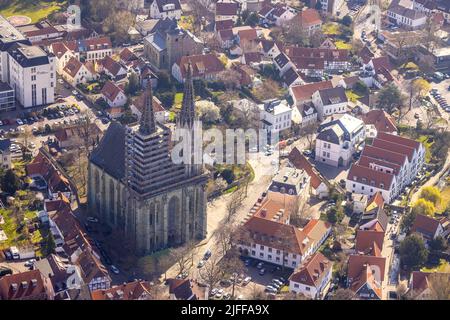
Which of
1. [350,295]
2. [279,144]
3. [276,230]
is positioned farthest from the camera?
[279,144]

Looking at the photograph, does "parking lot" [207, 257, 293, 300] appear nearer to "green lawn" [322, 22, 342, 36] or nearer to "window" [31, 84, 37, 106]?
"window" [31, 84, 37, 106]

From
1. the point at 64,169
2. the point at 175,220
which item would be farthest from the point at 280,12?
the point at 175,220

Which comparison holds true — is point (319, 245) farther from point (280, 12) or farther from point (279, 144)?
point (280, 12)

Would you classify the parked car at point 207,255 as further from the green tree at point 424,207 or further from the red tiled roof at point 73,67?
the red tiled roof at point 73,67

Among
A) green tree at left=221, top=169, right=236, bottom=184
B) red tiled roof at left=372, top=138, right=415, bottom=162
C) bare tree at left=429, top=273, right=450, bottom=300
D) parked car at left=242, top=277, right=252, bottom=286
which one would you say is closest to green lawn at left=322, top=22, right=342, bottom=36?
red tiled roof at left=372, top=138, right=415, bottom=162

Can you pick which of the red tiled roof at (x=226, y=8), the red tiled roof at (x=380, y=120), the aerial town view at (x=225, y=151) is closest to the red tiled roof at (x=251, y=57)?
the aerial town view at (x=225, y=151)

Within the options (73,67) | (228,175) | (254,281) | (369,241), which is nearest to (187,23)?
(73,67)
